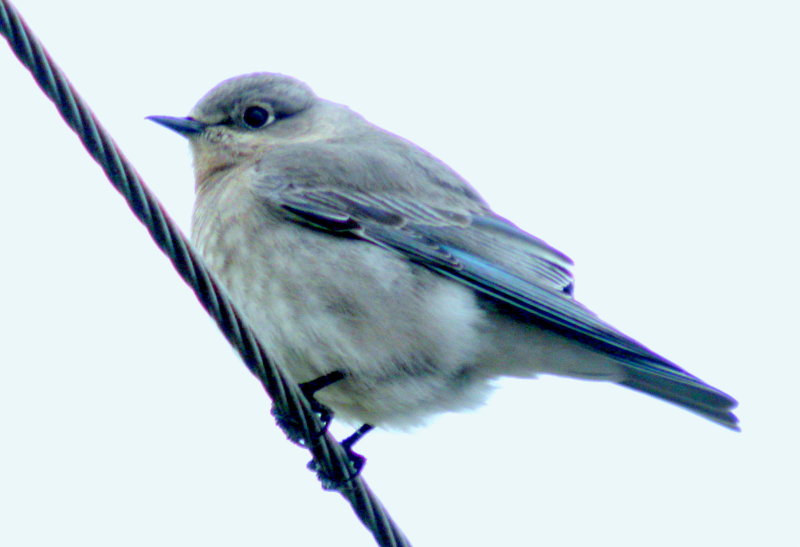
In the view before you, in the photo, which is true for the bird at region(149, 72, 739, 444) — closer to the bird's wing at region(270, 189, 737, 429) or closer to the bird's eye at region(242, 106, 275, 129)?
the bird's wing at region(270, 189, 737, 429)

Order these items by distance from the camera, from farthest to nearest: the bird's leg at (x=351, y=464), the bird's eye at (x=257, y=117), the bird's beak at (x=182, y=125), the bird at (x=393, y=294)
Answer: the bird's eye at (x=257, y=117), the bird's beak at (x=182, y=125), the bird at (x=393, y=294), the bird's leg at (x=351, y=464)

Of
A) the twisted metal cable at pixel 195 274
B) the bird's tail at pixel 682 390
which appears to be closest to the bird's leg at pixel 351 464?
the twisted metal cable at pixel 195 274

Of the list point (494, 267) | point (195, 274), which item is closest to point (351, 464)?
point (494, 267)

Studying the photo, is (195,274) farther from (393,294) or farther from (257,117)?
(257,117)

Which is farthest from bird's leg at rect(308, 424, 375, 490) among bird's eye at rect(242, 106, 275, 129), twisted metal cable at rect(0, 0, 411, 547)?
bird's eye at rect(242, 106, 275, 129)

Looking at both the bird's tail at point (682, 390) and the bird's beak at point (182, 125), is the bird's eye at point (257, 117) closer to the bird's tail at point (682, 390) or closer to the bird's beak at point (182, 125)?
the bird's beak at point (182, 125)

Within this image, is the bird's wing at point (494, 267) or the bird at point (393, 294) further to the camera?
the bird's wing at point (494, 267)

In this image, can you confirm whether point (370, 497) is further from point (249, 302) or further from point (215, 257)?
point (215, 257)
